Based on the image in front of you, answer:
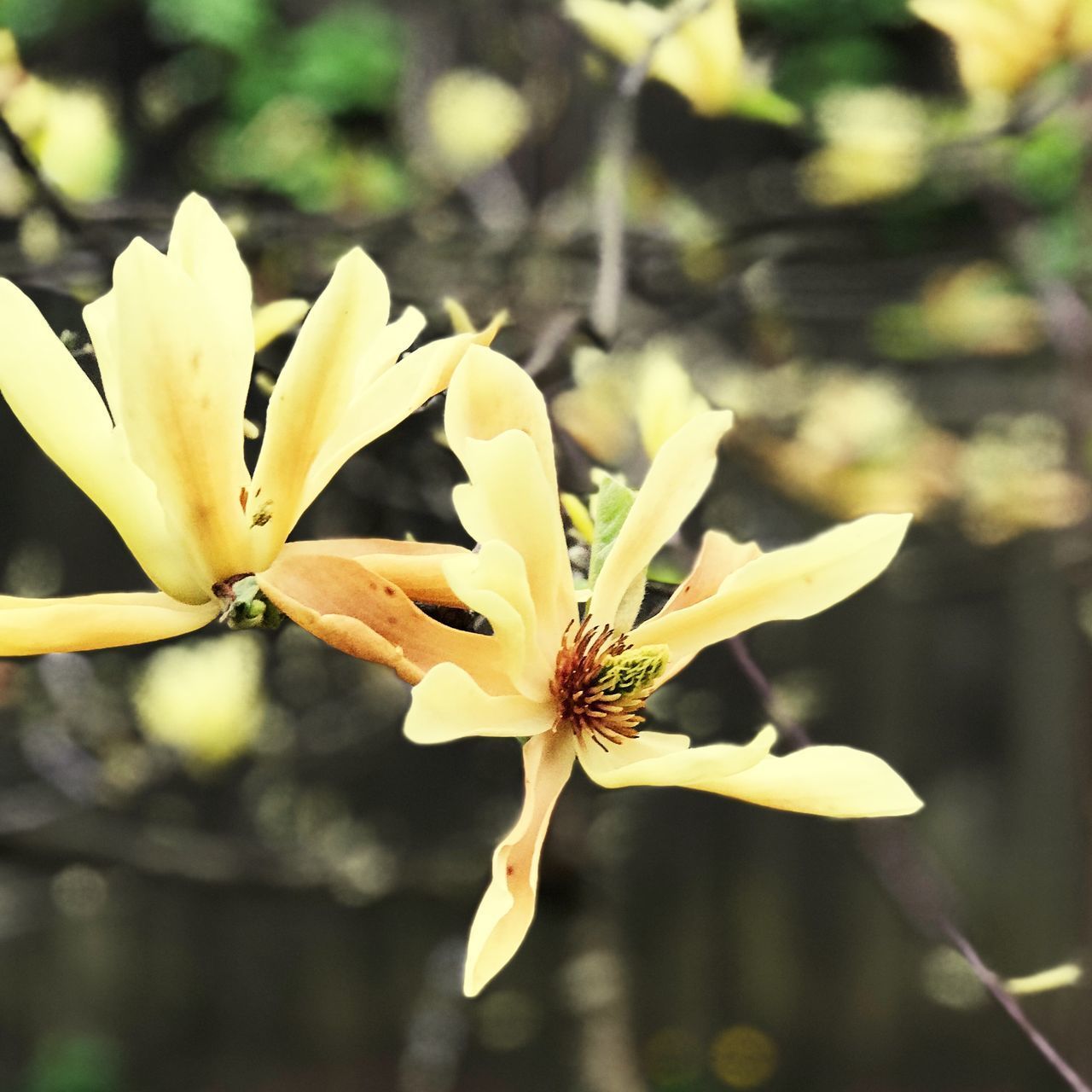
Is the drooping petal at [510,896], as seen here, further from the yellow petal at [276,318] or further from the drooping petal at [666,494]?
the yellow petal at [276,318]

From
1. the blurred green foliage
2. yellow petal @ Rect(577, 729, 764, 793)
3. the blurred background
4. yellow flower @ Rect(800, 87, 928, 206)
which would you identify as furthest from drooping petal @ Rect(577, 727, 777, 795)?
the blurred green foliage

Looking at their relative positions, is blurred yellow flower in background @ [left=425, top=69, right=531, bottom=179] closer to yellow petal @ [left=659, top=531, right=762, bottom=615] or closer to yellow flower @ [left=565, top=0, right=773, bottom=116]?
yellow flower @ [left=565, top=0, right=773, bottom=116]

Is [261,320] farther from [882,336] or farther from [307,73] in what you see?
[882,336]

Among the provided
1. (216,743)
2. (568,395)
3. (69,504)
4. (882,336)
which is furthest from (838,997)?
(568,395)

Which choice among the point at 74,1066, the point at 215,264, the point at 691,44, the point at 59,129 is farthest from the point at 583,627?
the point at 74,1066

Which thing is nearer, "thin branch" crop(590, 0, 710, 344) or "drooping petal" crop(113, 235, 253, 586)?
"drooping petal" crop(113, 235, 253, 586)

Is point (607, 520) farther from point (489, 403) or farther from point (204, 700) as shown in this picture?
point (204, 700)

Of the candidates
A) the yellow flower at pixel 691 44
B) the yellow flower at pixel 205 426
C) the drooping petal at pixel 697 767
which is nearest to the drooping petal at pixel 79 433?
the yellow flower at pixel 205 426

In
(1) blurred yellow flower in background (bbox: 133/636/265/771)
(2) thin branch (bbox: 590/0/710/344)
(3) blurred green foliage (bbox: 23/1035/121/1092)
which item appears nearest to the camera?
(2) thin branch (bbox: 590/0/710/344)
